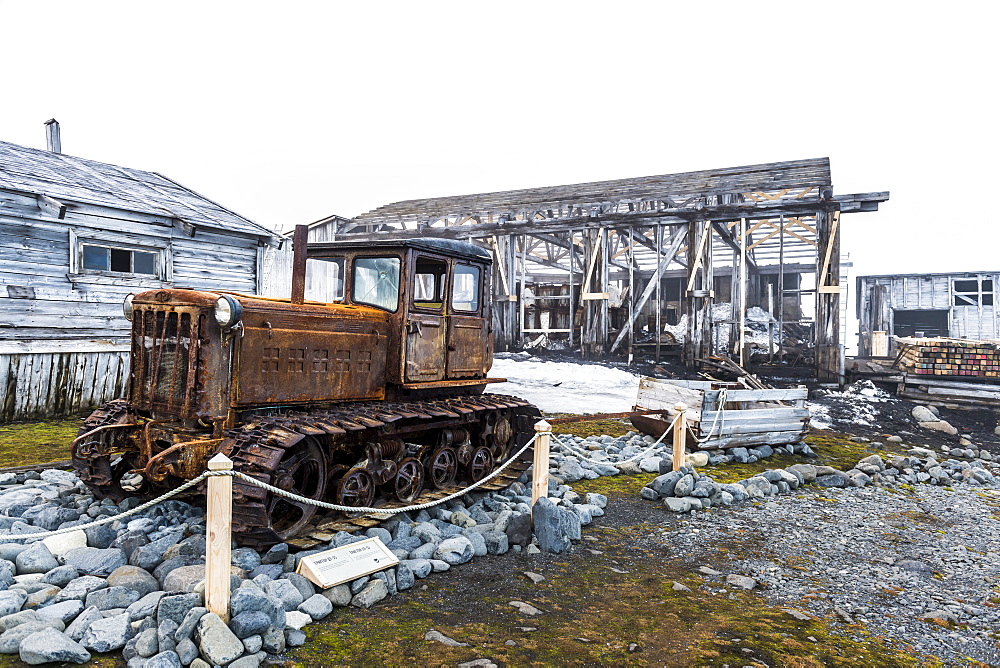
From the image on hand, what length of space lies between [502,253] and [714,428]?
1190 cm

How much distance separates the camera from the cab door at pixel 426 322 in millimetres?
6305

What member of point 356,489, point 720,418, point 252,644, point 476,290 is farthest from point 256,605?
point 720,418

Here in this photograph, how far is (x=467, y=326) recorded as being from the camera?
23.1 ft

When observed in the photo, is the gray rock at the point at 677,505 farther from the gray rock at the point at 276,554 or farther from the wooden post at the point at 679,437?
the gray rock at the point at 276,554

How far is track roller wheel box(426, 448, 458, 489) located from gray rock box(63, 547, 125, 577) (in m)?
2.78

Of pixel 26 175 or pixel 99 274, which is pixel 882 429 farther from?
pixel 26 175

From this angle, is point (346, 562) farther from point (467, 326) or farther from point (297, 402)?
point (467, 326)

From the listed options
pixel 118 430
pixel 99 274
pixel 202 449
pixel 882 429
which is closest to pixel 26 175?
pixel 99 274

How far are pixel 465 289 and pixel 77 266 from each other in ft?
27.1

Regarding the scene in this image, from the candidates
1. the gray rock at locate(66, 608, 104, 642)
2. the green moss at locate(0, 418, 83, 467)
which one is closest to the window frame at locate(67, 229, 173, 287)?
the green moss at locate(0, 418, 83, 467)

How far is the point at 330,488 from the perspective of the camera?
18.2 ft

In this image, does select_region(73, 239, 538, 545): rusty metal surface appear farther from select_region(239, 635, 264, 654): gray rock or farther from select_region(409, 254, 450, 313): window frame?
select_region(239, 635, 264, 654): gray rock

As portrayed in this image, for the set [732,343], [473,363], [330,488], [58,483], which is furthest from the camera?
[732,343]

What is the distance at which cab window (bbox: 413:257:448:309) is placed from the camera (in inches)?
254
